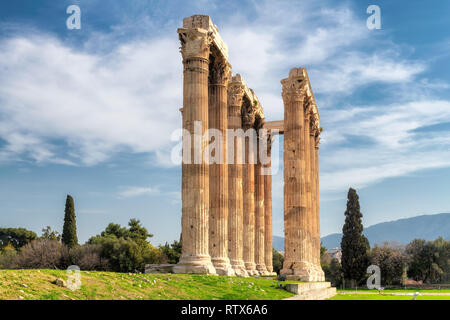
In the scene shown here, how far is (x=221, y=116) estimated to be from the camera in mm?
34281

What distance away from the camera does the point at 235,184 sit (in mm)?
38781

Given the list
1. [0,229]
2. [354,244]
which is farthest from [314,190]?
[0,229]

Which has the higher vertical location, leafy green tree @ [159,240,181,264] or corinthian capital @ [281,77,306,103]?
corinthian capital @ [281,77,306,103]

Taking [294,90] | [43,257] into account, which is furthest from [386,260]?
[43,257]

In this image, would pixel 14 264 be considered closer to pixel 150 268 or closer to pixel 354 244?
pixel 150 268

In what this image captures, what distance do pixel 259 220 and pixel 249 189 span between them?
5.59m

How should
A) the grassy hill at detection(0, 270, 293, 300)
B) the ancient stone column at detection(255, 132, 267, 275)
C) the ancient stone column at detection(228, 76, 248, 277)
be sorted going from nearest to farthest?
the grassy hill at detection(0, 270, 293, 300) < the ancient stone column at detection(228, 76, 248, 277) < the ancient stone column at detection(255, 132, 267, 275)

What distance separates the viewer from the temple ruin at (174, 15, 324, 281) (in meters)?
28.2

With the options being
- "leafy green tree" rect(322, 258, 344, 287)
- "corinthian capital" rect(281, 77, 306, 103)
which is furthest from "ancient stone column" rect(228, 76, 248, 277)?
"leafy green tree" rect(322, 258, 344, 287)

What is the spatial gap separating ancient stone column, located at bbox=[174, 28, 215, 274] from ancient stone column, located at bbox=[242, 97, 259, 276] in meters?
14.9

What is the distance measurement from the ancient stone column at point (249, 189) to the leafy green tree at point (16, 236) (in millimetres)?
60200

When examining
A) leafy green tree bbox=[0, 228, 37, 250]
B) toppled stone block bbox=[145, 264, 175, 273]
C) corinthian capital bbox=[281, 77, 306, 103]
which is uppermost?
corinthian capital bbox=[281, 77, 306, 103]

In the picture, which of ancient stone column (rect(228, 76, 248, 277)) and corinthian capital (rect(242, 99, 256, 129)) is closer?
ancient stone column (rect(228, 76, 248, 277))

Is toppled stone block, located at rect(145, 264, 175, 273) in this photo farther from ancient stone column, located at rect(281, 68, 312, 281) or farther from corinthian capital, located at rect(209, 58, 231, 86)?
ancient stone column, located at rect(281, 68, 312, 281)
